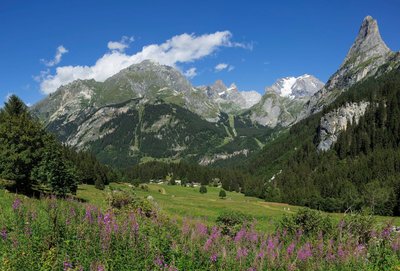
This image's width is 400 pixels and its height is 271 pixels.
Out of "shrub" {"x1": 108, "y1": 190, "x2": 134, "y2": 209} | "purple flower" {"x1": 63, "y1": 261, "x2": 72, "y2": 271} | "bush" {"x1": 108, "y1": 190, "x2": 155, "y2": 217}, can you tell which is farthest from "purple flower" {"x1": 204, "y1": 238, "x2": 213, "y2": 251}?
"shrub" {"x1": 108, "y1": 190, "x2": 134, "y2": 209}

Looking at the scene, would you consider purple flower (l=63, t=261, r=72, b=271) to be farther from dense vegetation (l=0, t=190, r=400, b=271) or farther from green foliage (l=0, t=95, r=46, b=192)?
green foliage (l=0, t=95, r=46, b=192)

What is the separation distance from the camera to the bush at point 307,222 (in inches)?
1015

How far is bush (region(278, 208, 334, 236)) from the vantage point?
2578 cm

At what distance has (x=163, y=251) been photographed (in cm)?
1241

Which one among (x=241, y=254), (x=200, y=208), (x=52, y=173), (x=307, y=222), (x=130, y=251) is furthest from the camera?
(x=200, y=208)

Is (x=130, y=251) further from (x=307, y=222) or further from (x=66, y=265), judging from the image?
(x=307, y=222)

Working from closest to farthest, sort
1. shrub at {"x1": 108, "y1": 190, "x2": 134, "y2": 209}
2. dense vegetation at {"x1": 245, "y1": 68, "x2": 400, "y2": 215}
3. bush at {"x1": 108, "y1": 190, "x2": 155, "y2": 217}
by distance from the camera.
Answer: bush at {"x1": 108, "y1": 190, "x2": 155, "y2": 217}
shrub at {"x1": 108, "y1": 190, "x2": 134, "y2": 209}
dense vegetation at {"x1": 245, "y1": 68, "x2": 400, "y2": 215}

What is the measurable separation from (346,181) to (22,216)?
154739 millimetres

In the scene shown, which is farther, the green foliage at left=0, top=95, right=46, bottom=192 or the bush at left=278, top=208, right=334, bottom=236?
the green foliage at left=0, top=95, right=46, bottom=192

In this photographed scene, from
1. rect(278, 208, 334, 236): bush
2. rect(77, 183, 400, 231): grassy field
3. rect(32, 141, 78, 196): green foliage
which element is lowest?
rect(77, 183, 400, 231): grassy field

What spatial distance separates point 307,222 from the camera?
26.5 m

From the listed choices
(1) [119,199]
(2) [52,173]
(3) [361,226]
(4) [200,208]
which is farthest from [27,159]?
(4) [200,208]

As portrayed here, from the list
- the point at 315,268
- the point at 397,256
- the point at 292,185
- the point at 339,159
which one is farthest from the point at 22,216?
the point at 339,159

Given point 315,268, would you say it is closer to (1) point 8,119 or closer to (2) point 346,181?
(1) point 8,119
